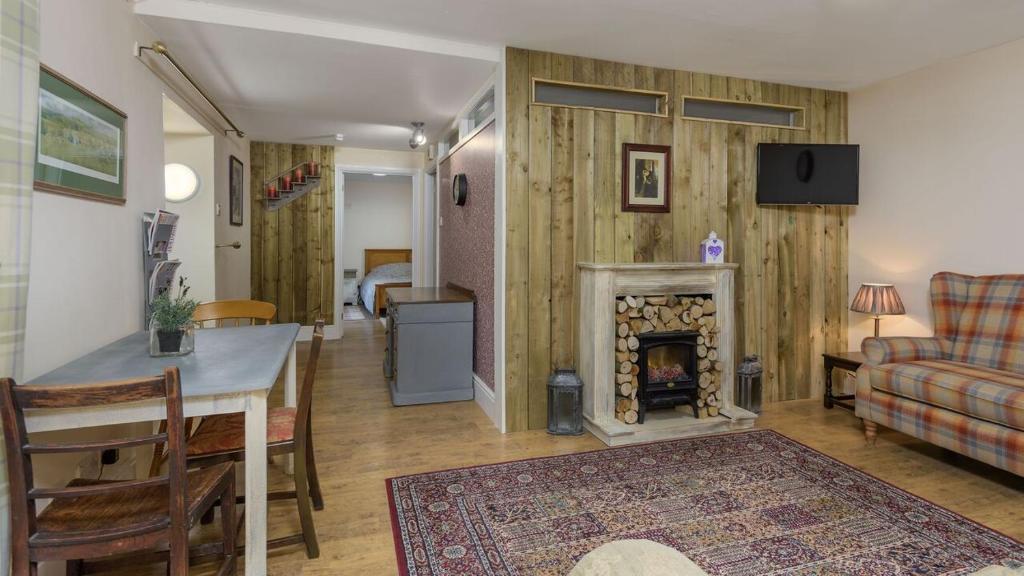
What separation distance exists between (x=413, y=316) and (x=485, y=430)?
3.56 ft

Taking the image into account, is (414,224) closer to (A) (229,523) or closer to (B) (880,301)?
(B) (880,301)

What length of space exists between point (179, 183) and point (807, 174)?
478 centimetres

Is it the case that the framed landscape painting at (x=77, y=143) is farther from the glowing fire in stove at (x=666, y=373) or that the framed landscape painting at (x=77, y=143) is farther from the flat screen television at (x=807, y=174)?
the flat screen television at (x=807, y=174)

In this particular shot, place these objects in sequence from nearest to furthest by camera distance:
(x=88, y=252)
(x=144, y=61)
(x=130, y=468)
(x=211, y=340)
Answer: (x=88, y=252) → (x=211, y=340) → (x=130, y=468) → (x=144, y=61)

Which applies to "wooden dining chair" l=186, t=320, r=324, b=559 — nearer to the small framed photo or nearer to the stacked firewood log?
the stacked firewood log

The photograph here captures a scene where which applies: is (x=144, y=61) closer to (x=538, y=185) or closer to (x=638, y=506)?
(x=538, y=185)

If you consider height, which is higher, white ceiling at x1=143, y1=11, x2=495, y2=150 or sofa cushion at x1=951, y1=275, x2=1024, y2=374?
white ceiling at x1=143, y1=11, x2=495, y2=150

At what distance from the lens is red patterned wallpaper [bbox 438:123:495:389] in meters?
3.75

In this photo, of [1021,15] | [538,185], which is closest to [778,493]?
[538,185]

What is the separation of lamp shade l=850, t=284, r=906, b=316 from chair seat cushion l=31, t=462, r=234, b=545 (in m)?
4.07

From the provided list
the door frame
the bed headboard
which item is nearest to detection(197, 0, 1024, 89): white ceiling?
the door frame

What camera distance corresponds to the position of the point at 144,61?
271cm

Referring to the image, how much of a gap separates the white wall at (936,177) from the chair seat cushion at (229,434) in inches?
166

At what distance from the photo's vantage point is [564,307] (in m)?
3.52
